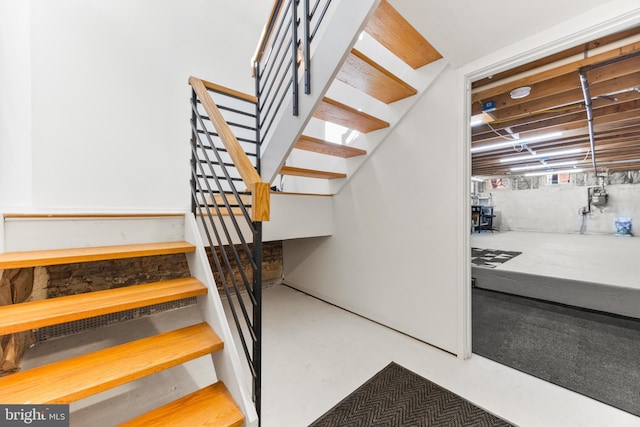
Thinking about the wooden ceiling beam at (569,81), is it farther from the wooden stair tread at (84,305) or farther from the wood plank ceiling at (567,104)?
the wooden stair tread at (84,305)

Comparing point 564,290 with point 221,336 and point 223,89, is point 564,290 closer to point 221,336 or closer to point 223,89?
point 221,336

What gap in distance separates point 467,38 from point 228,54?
9.07 feet

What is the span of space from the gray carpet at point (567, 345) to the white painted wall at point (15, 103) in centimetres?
392

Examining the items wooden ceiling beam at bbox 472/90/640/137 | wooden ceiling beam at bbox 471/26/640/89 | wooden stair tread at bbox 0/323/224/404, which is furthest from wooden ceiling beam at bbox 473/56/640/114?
wooden stair tread at bbox 0/323/224/404

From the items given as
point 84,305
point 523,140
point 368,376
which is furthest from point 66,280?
point 523,140

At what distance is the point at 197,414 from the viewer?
1.10 meters

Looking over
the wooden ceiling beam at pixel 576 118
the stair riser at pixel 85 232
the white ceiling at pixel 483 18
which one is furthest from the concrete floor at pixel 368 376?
Answer: the wooden ceiling beam at pixel 576 118

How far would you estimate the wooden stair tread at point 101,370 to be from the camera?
92 cm

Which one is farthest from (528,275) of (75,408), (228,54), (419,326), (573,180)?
(573,180)

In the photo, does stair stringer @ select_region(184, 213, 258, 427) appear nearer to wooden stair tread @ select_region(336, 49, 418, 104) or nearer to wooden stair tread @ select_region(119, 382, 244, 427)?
wooden stair tread @ select_region(119, 382, 244, 427)

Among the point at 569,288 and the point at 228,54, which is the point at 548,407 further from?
the point at 228,54

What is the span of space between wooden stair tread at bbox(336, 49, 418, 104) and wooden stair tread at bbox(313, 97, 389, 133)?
179 mm

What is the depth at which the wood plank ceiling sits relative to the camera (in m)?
2.04

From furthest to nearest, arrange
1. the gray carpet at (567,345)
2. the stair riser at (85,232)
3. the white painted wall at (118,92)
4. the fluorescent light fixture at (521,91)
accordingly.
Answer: the fluorescent light fixture at (521,91), the white painted wall at (118,92), the gray carpet at (567,345), the stair riser at (85,232)
